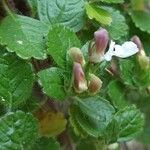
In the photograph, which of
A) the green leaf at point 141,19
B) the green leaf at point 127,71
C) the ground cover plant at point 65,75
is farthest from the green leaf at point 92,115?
the green leaf at point 141,19

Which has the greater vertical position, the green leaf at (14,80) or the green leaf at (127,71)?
the green leaf at (14,80)

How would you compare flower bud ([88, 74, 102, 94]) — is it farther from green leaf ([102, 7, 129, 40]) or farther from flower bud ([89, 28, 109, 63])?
green leaf ([102, 7, 129, 40])

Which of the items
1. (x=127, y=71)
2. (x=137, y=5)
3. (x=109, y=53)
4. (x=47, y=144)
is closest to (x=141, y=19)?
(x=137, y=5)

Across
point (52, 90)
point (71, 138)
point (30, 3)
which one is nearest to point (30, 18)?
point (30, 3)

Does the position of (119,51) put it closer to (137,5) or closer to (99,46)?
(99,46)

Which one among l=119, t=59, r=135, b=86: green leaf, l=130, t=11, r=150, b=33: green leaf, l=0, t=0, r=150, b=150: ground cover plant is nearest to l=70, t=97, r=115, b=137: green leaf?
l=0, t=0, r=150, b=150: ground cover plant

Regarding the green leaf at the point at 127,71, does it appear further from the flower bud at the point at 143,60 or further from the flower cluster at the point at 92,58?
the flower cluster at the point at 92,58
